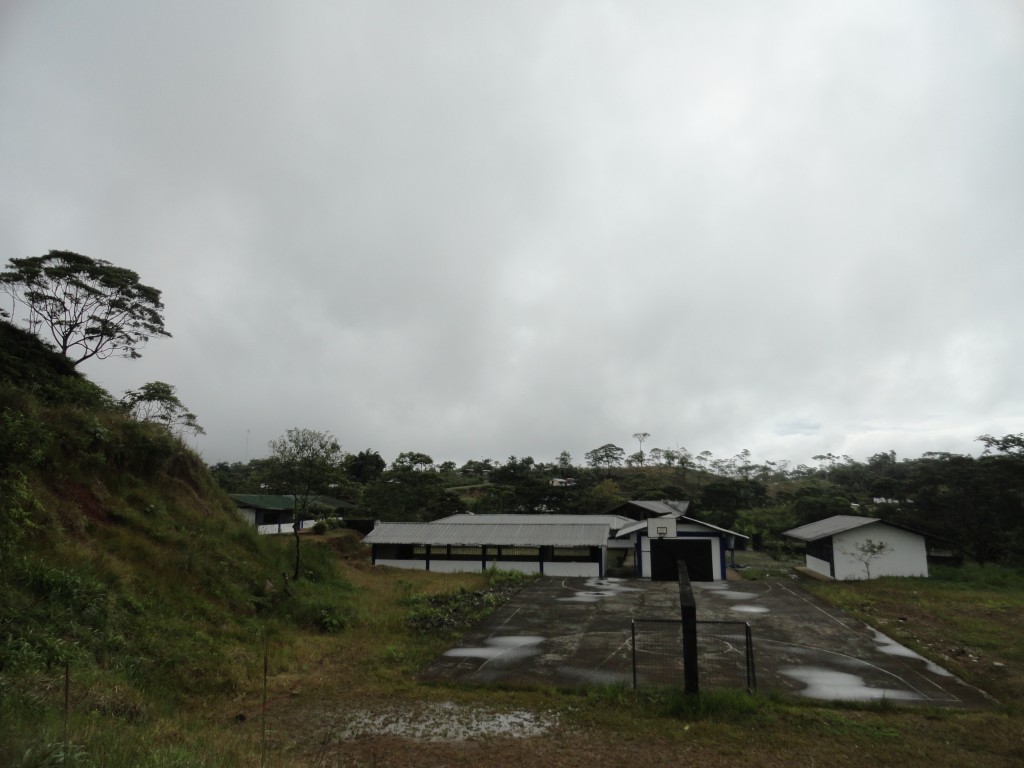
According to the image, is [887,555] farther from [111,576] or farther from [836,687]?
[111,576]

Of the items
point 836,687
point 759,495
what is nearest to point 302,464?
point 836,687

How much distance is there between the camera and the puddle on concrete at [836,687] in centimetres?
1184

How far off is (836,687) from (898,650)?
5036 millimetres

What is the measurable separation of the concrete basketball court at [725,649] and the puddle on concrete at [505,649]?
3 cm

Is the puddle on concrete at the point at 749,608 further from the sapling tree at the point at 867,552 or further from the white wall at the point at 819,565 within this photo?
the white wall at the point at 819,565

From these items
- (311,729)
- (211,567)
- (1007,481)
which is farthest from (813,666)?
(1007,481)

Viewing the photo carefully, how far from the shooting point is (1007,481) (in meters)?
32.3

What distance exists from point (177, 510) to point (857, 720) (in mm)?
20578

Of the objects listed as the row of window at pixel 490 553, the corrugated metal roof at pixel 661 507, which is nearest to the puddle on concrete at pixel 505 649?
the row of window at pixel 490 553

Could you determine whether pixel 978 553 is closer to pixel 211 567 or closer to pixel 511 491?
pixel 511 491

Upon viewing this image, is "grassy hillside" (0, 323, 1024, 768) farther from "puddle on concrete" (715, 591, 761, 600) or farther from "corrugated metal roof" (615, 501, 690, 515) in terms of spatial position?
"corrugated metal roof" (615, 501, 690, 515)

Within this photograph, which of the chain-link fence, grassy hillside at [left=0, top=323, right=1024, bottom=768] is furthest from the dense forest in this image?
the chain-link fence

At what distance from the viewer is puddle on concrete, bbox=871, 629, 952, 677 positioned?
45.1ft

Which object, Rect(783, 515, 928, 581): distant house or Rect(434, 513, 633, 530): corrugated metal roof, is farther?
Rect(434, 513, 633, 530): corrugated metal roof
